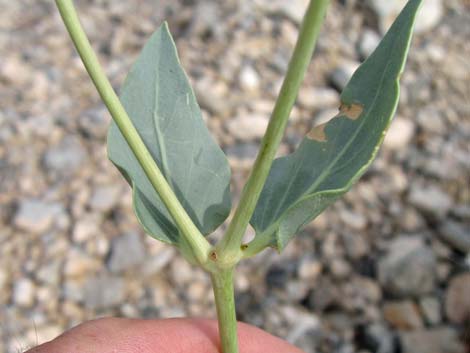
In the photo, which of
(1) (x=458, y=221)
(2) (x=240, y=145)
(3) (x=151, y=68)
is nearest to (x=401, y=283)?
(1) (x=458, y=221)

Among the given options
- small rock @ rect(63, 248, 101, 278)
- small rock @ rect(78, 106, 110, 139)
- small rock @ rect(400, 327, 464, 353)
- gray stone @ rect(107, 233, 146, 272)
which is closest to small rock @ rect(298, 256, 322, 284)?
small rock @ rect(400, 327, 464, 353)

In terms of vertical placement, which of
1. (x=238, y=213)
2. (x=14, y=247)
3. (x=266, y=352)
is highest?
(x=238, y=213)

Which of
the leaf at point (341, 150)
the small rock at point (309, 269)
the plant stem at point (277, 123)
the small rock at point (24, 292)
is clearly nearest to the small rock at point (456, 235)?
the small rock at point (309, 269)

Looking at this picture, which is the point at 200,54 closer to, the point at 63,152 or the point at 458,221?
the point at 63,152

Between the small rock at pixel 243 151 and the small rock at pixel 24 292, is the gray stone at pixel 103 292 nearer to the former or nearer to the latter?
the small rock at pixel 24 292

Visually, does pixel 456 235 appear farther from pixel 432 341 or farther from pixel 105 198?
pixel 105 198

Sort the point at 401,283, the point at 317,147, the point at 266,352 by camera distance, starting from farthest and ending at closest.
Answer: the point at 401,283, the point at 266,352, the point at 317,147
